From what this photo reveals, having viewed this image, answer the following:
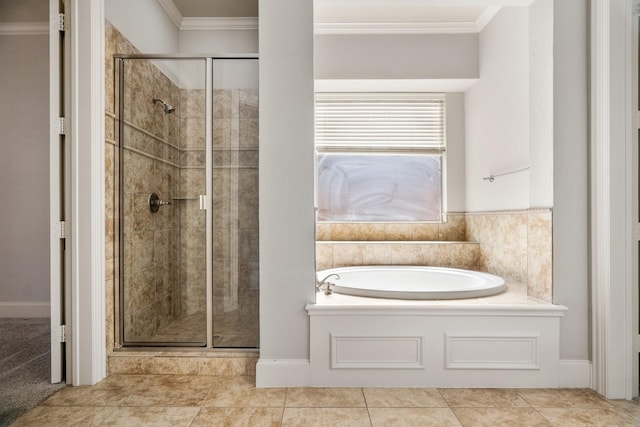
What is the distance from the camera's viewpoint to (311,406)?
1.74 metres

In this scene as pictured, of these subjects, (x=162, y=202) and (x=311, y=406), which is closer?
(x=311, y=406)

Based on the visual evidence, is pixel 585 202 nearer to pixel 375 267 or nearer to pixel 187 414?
pixel 375 267

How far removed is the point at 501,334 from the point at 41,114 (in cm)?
337

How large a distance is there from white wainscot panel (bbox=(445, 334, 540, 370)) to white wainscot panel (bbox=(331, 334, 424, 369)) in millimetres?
183

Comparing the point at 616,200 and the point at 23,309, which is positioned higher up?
the point at 616,200

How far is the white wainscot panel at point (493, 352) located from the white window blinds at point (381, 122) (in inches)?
75.6

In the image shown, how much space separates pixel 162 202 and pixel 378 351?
1526 millimetres

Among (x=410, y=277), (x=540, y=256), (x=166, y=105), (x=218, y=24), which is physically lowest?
(x=410, y=277)

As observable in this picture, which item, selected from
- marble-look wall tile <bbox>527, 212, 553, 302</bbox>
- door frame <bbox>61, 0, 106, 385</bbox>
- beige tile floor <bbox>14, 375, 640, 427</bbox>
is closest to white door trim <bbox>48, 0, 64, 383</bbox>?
door frame <bbox>61, 0, 106, 385</bbox>

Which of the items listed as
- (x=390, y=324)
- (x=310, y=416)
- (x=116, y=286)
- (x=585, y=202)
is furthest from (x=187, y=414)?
(x=585, y=202)

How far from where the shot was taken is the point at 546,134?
6.64ft

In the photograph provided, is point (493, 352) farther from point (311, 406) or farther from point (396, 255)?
point (396, 255)

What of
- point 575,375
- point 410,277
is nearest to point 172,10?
point 410,277

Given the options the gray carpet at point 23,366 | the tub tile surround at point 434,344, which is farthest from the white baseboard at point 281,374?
the gray carpet at point 23,366
